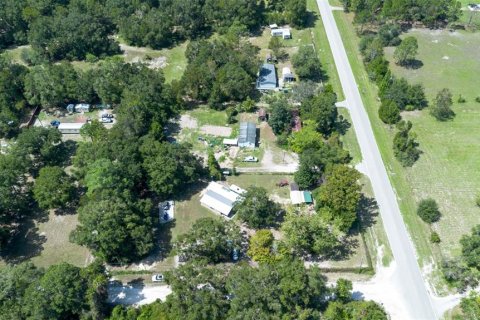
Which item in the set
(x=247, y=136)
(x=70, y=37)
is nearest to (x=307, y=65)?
(x=247, y=136)

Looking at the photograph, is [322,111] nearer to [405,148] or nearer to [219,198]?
[405,148]

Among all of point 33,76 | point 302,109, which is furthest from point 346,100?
point 33,76

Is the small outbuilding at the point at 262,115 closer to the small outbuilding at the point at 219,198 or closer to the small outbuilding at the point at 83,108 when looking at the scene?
the small outbuilding at the point at 219,198

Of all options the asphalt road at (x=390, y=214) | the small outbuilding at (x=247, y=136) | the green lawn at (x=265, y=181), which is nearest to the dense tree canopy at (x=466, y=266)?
the asphalt road at (x=390, y=214)

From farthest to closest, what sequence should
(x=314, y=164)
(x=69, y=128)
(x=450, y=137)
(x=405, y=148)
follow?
(x=69, y=128)
(x=450, y=137)
(x=405, y=148)
(x=314, y=164)

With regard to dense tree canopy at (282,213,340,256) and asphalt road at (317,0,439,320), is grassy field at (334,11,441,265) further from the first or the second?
dense tree canopy at (282,213,340,256)

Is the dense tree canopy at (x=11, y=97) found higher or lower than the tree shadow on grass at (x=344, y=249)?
higher

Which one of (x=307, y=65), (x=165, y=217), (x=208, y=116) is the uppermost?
(x=307, y=65)
